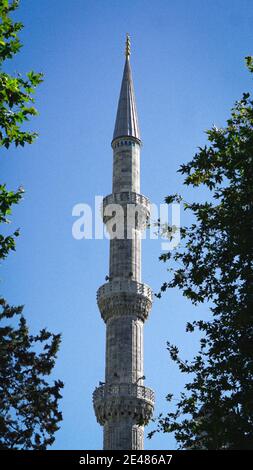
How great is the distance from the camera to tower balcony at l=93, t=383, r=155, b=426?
151 ft

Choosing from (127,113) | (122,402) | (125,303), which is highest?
(127,113)

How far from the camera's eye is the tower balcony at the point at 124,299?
161ft

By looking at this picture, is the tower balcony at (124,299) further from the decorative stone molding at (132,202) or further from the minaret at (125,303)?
the decorative stone molding at (132,202)

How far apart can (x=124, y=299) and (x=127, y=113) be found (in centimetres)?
1309

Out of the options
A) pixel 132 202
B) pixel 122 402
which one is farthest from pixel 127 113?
pixel 122 402

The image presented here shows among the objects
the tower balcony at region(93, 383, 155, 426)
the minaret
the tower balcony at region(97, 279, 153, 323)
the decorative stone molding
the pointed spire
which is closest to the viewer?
the tower balcony at region(93, 383, 155, 426)

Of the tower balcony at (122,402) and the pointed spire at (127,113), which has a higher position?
the pointed spire at (127,113)

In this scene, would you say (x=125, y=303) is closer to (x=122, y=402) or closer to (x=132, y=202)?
(x=122, y=402)

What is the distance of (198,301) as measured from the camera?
84.4 ft

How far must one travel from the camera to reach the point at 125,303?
49.2 metres
